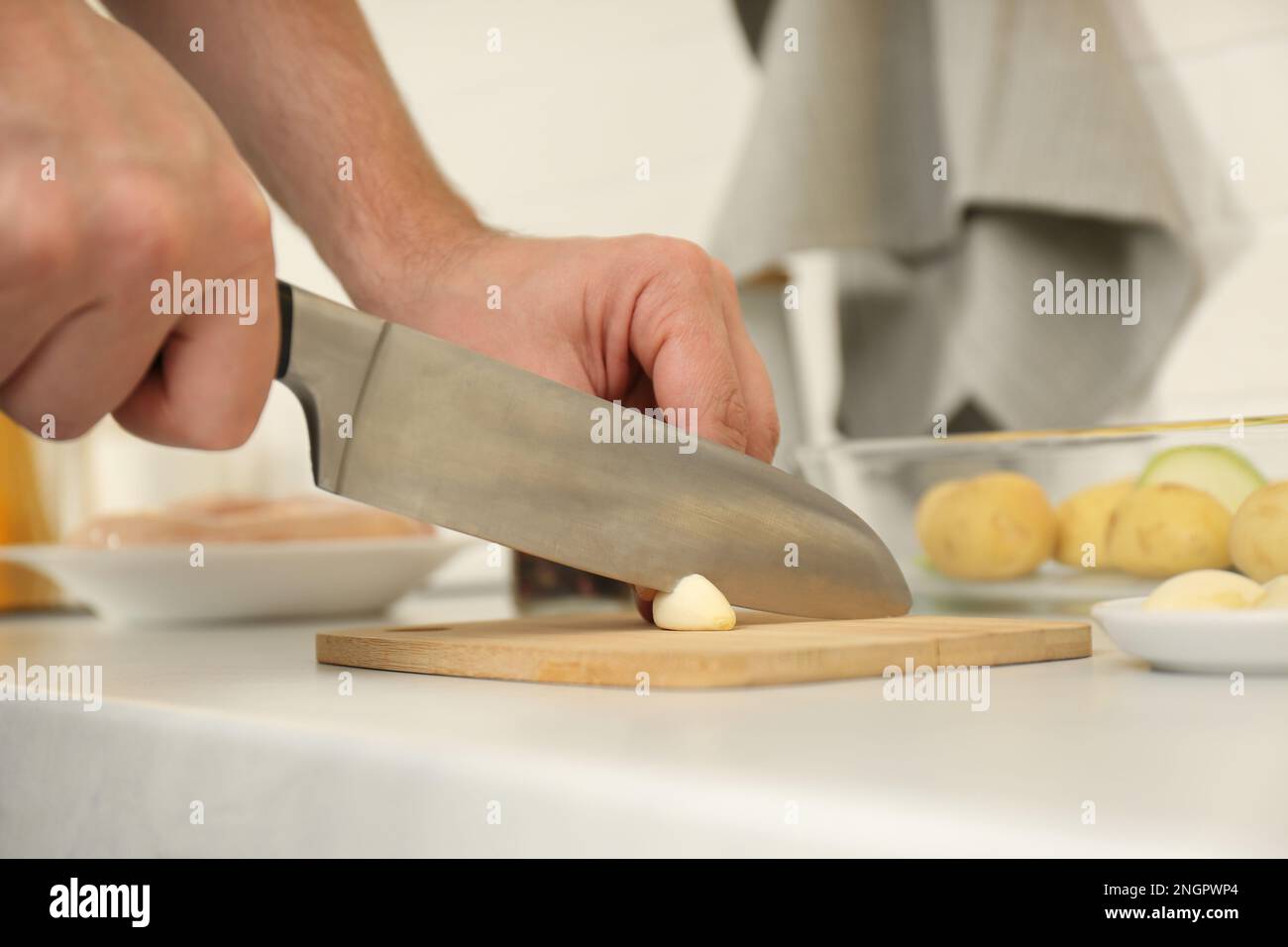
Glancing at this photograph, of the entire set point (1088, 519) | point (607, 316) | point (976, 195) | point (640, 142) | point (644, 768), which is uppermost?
point (640, 142)

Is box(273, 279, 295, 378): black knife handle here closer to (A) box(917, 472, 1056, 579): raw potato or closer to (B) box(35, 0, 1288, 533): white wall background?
(A) box(917, 472, 1056, 579): raw potato

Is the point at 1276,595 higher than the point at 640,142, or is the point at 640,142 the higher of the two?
the point at 640,142

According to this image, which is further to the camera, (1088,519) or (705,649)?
(1088,519)

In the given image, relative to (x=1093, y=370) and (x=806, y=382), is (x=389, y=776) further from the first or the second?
(x=806, y=382)

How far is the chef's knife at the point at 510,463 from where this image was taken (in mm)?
579

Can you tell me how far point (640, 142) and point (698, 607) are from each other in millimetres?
1538

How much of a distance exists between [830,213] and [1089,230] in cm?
26

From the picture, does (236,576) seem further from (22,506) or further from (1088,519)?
(1088,519)

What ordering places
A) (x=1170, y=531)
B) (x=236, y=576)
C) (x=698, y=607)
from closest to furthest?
(x=698, y=607)
(x=1170, y=531)
(x=236, y=576)

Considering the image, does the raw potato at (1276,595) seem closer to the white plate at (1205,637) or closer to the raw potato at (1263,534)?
the white plate at (1205,637)

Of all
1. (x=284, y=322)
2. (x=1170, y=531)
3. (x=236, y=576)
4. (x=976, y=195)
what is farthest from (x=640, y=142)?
(x=284, y=322)

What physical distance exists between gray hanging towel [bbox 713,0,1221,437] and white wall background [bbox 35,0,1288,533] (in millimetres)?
85

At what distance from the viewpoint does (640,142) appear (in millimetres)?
2021

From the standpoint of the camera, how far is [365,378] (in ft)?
1.91
